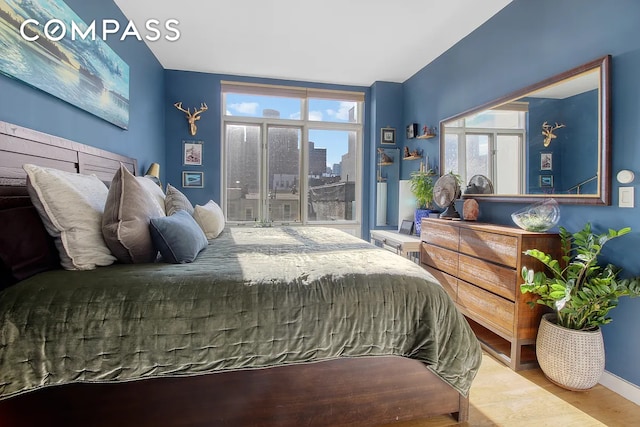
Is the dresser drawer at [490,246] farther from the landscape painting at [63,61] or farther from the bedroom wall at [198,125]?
the bedroom wall at [198,125]

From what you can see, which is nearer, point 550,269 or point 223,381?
point 223,381

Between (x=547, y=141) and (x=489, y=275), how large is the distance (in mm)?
1039

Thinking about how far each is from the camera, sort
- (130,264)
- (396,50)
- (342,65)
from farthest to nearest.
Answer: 1. (342,65)
2. (396,50)
3. (130,264)

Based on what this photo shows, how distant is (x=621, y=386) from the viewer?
177 centimetres

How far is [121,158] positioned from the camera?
2.80m

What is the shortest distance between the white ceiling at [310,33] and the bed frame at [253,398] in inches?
77.2

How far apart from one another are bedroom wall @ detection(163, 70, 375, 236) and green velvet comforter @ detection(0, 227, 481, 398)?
295cm

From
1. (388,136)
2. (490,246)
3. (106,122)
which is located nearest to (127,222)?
(106,122)

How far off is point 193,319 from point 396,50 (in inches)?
135

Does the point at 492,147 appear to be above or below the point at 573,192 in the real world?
above

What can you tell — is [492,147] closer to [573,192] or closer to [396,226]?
[573,192]

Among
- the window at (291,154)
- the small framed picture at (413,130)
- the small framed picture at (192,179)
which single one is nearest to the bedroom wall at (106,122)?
the small framed picture at (192,179)

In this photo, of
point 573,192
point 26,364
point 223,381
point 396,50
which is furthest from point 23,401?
point 396,50

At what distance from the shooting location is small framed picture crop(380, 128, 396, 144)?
14.6ft
